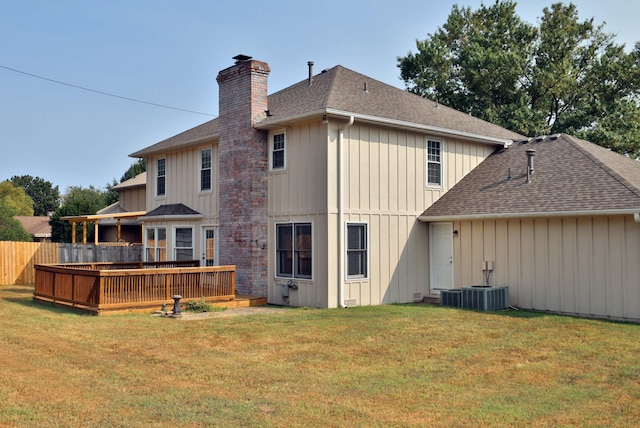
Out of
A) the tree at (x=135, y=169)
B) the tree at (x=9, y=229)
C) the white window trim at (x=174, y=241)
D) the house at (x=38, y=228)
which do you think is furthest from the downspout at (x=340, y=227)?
the tree at (x=135, y=169)

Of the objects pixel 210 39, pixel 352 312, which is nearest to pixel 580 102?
pixel 210 39

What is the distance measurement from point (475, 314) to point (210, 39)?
37.6 feet

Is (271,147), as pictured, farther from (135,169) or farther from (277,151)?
(135,169)

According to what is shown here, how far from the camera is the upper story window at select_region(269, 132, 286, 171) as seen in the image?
55.5 ft

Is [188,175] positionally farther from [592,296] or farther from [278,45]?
[592,296]

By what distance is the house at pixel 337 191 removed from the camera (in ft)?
51.6

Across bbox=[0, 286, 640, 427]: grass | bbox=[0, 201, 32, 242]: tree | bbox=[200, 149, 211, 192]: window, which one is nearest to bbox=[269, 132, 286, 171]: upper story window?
bbox=[200, 149, 211, 192]: window

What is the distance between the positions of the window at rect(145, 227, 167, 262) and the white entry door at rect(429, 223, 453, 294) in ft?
28.9

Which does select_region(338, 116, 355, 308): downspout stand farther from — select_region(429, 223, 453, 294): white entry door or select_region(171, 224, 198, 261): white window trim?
select_region(171, 224, 198, 261): white window trim

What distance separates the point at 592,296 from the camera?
1433 cm

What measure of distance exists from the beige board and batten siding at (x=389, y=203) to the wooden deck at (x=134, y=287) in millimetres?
2799

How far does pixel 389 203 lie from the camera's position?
16.9m

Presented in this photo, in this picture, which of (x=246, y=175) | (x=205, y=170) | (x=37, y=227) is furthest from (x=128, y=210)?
(x=37, y=227)

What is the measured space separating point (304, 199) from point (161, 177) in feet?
A: 26.4
